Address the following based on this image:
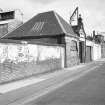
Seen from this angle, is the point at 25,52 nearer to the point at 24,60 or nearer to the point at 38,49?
the point at 24,60

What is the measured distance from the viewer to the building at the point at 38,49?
1159 cm

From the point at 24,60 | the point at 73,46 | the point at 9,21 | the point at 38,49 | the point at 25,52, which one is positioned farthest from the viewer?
the point at 9,21

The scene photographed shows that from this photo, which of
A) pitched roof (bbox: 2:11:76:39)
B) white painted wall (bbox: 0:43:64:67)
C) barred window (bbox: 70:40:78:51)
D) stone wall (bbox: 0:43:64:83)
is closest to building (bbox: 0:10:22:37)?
pitched roof (bbox: 2:11:76:39)

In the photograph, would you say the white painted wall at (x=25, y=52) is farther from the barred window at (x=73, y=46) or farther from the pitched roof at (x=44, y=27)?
the barred window at (x=73, y=46)

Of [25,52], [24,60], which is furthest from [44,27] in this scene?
[24,60]

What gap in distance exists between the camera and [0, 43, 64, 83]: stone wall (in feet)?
36.4

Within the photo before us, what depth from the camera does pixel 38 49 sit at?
598 inches

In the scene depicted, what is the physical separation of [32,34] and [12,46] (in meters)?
12.4

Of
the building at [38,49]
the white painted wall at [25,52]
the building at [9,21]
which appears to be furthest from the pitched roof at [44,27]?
the building at [9,21]

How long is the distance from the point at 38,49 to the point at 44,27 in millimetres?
9799

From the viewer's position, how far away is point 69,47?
75.8 ft

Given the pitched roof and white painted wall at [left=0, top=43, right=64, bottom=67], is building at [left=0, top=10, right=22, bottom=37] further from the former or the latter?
white painted wall at [left=0, top=43, right=64, bottom=67]

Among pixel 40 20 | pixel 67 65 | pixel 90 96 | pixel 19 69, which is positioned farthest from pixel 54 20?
pixel 90 96

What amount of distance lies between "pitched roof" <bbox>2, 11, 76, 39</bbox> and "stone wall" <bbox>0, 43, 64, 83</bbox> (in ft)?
16.3
